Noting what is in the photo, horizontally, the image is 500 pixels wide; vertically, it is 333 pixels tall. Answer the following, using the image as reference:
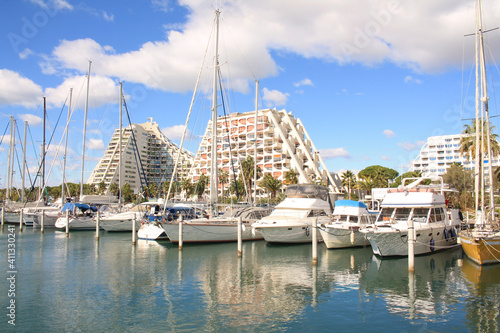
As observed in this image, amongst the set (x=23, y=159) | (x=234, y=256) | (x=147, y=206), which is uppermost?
(x=23, y=159)

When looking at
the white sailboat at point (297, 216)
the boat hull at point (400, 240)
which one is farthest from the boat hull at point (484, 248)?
the white sailboat at point (297, 216)

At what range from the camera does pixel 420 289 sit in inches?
626

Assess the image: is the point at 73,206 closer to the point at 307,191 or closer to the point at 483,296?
the point at 307,191

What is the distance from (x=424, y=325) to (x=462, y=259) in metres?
13.5

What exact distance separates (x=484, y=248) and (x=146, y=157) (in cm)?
16729

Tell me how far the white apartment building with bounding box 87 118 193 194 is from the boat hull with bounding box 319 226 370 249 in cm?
13423

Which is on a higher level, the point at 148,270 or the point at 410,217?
the point at 410,217

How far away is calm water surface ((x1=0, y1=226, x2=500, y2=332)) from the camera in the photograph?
11.9 meters

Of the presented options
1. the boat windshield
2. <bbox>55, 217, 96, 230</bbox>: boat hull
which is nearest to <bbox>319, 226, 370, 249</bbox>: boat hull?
the boat windshield

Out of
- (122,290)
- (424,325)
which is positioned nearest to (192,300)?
(122,290)

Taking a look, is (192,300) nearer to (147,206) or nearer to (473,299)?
(473,299)

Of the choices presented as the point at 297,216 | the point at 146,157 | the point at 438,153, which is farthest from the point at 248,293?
the point at 146,157

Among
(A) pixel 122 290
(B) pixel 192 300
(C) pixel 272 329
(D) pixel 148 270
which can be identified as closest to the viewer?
(C) pixel 272 329

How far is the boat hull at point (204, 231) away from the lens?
28.5 m
